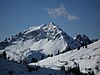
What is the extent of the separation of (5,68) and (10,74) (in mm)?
5746

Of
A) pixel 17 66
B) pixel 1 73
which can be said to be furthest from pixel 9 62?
pixel 1 73

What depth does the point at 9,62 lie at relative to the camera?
196375 millimetres

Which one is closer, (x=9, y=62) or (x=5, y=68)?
(x=5, y=68)

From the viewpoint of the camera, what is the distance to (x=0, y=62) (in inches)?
7446

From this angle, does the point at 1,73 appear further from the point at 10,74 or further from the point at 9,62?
the point at 9,62

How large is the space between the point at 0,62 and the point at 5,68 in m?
8.32

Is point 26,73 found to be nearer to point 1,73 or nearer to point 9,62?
point 9,62

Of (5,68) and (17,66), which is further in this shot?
(17,66)

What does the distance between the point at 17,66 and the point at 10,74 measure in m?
17.4

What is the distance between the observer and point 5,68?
183 metres

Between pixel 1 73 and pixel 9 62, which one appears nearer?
pixel 1 73

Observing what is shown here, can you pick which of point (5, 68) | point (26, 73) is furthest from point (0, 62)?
point (26, 73)

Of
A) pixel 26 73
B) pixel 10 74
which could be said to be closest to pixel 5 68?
pixel 10 74

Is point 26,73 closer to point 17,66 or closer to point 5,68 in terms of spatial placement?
point 17,66
